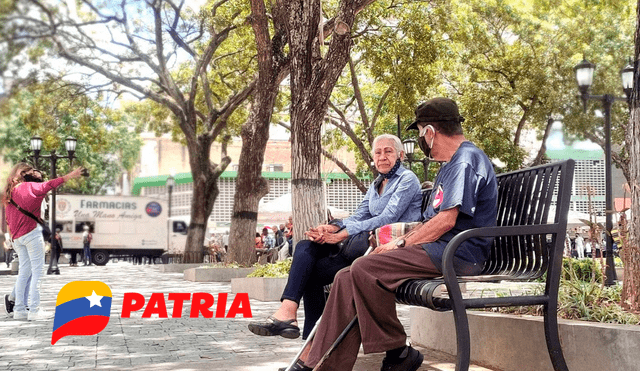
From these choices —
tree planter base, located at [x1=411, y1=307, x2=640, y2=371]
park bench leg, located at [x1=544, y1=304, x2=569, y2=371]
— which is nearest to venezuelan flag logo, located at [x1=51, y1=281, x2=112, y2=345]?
tree planter base, located at [x1=411, y1=307, x2=640, y2=371]

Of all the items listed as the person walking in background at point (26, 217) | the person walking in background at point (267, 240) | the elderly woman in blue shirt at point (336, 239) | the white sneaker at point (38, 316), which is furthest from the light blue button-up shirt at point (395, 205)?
the person walking in background at point (267, 240)

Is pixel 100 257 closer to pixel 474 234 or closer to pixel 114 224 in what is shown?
pixel 114 224

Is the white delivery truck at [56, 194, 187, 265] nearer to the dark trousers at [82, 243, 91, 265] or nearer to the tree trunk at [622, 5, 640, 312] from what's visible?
the dark trousers at [82, 243, 91, 265]

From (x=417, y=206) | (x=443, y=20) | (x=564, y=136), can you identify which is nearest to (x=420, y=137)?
(x=417, y=206)

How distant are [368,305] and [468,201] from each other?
74 centimetres

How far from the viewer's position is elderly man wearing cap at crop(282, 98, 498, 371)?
3791mm

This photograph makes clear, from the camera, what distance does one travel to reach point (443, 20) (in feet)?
66.7

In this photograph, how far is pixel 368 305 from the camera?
3.78 metres

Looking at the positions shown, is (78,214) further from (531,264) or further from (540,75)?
(531,264)

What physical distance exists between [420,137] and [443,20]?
55.1ft

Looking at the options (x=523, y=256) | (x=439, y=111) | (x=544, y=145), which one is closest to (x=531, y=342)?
(x=523, y=256)

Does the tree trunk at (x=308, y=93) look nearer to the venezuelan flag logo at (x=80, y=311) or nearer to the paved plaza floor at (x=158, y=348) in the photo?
the paved plaza floor at (x=158, y=348)

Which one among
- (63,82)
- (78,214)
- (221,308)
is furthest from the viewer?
(78,214)

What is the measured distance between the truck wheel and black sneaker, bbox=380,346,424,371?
3493cm
